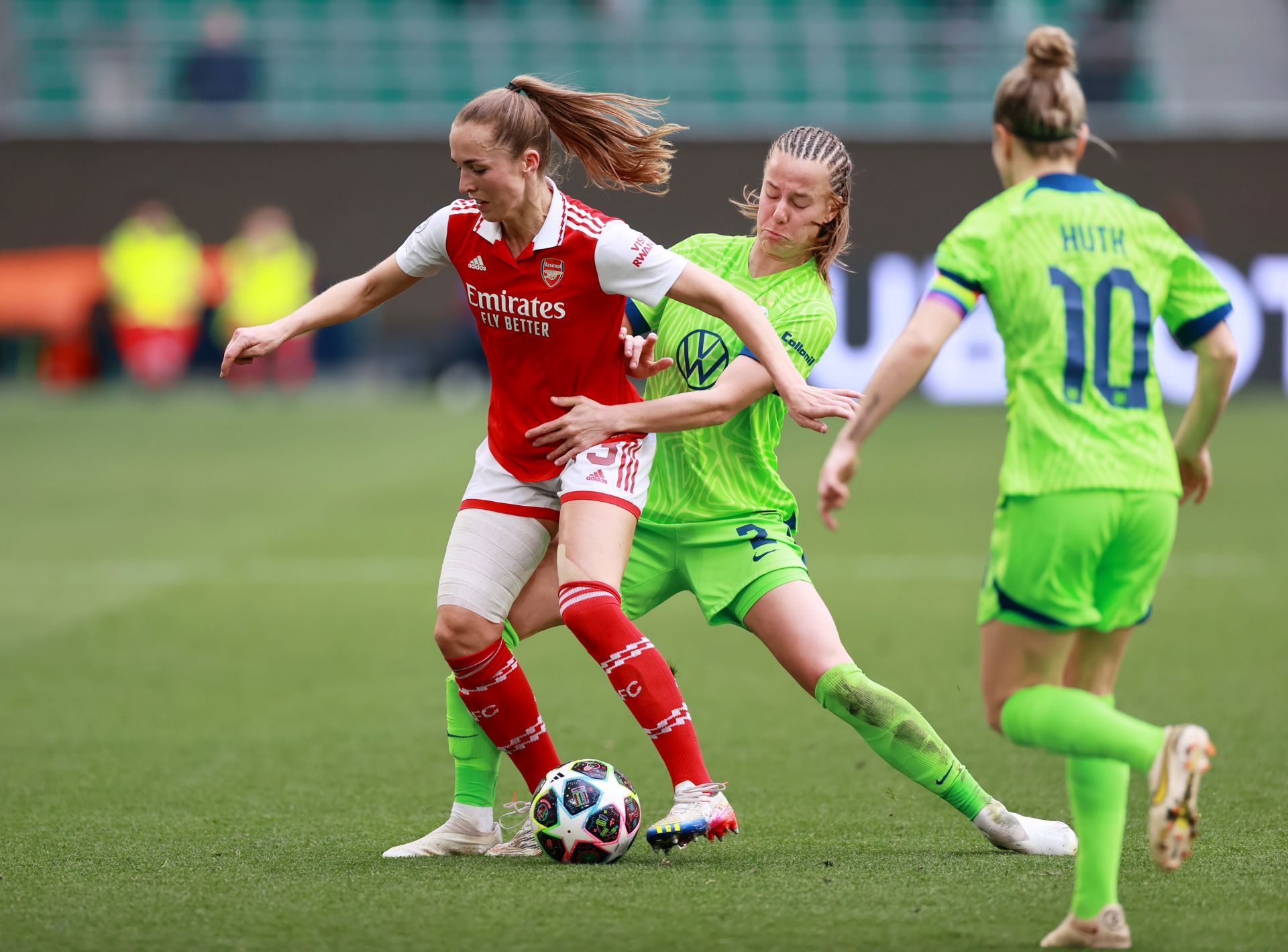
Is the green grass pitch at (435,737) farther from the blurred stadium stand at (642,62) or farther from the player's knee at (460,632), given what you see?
the blurred stadium stand at (642,62)

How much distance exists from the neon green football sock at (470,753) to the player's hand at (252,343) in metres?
1.02

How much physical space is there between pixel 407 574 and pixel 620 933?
6.66m

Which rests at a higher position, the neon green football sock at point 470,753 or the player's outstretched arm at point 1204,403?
the player's outstretched arm at point 1204,403

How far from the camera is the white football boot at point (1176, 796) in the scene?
3.25 metres

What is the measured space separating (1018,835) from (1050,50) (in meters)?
2.16

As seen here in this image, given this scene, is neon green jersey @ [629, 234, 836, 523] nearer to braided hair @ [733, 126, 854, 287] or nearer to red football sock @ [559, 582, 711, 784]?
braided hair @ [733, 126, 854, 287]

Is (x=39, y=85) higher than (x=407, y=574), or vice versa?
(x=39, y=85)

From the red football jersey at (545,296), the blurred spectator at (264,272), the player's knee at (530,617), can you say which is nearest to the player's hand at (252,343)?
the red football jersey at (545,296)

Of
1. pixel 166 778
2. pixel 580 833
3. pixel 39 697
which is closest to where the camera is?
pixel 580 833

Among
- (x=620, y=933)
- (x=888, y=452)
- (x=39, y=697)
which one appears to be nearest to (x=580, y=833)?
(x=620, y=933)

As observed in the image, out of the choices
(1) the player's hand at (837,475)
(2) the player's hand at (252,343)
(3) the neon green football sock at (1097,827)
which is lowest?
(3) the neon green football sock at (1097,827)

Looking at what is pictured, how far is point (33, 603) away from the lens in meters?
Result: 9.19

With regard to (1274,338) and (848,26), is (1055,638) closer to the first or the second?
(1274,338)

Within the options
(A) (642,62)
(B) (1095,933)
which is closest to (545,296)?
(B) (1095,933)
